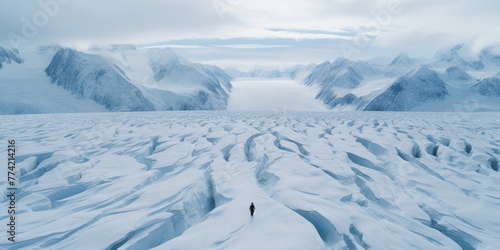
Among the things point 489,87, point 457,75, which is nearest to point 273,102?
point 489,87

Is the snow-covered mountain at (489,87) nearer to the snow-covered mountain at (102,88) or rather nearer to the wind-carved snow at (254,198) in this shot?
the snow-covered mountain at (102,88)

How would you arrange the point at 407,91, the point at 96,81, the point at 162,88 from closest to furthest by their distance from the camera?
the point at 96,81, the point at 407,91, the point at 162,88

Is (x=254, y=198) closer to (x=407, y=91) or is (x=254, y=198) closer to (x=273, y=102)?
(x=273, y=102)

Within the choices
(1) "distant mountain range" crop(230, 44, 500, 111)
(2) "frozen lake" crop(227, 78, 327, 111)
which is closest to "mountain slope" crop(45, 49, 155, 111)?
(2) "frozen lake" crop(227, 78, 327, 111)

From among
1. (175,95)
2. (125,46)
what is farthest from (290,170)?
(125,46)

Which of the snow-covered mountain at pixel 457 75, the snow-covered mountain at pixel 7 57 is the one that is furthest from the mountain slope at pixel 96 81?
the snow-covered mountain at pixel 457 75

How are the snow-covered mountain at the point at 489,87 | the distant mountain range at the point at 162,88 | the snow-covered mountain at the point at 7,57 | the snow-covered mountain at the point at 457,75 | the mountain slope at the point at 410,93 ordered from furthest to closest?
1. the snow-covered mountain at the point at 457,75
2. the snow-covered mountain at the point at 7,57
3. the snow-covered mountain at the point at 489,87
4. the mountain slope at the point at 410,93
5. the distant mountain range at the point at 162,88

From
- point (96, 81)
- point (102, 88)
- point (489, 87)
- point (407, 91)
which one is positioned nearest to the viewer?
point (102, 88)

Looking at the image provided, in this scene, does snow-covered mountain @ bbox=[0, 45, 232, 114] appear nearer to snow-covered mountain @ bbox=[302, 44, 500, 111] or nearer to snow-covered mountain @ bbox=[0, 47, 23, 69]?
snow-covered mountain @ bbox=[0, 47, 23, 69]

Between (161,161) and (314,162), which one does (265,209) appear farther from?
(161,161)
